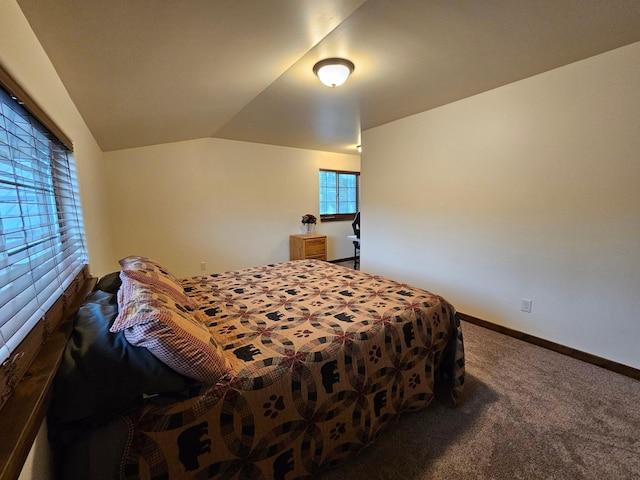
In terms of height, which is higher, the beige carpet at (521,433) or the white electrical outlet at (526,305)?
the white electrical outlet at (526,305)

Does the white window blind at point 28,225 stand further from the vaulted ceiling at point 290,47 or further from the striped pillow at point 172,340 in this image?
the vaulted ceiling at point 290,47

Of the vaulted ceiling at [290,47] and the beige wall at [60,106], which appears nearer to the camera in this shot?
the beige wall at [60,106]

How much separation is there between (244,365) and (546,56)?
285 centimetres

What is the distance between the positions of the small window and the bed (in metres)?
3.85

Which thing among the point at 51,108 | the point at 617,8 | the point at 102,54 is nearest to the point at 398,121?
the point at 617,8

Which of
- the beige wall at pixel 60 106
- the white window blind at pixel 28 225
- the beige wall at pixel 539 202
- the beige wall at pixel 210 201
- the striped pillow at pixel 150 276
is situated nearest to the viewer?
the white window blind at pixel 28 225

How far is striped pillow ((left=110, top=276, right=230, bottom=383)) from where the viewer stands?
1.01m

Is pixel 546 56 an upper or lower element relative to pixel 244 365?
upper

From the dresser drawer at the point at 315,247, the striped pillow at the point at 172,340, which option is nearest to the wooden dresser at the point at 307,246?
the dresser drawer at the point at 315,247

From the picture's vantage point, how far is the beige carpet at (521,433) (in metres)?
1.38

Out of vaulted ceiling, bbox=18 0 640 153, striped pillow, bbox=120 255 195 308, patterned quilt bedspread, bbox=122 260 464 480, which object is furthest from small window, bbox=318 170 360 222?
striped pillow, bbox=120 255 195 308

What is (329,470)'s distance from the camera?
4.56 ft

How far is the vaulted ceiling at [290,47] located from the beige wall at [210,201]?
3.20 ft

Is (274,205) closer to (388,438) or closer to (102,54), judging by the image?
(102,54)
